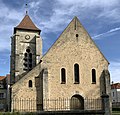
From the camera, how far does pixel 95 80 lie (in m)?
27.7

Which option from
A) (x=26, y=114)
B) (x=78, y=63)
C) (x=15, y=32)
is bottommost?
(x=26, y=114)

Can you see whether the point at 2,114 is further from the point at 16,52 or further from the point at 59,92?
the point at 16,52

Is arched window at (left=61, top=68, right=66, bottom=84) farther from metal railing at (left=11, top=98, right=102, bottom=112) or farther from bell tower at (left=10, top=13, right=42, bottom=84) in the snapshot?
bell tower at (left=10, top=13, right=42, bottom=84)

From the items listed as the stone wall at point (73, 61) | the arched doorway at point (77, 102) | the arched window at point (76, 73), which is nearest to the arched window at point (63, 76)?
the stone wall at point (73, 61)

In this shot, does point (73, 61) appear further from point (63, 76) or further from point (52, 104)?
point (52, 104)

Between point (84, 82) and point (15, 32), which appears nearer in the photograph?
point (84, 82)

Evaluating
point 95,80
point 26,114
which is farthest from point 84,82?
point 26,114

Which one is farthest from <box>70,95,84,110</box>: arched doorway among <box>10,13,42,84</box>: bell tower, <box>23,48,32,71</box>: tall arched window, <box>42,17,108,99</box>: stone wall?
<box>23,48,32,71</box>: tall arched window

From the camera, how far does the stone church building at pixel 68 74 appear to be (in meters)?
25.4

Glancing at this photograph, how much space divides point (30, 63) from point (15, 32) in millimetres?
6564

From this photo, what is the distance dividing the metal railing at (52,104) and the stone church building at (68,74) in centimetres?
11

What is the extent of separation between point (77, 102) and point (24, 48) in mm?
19197

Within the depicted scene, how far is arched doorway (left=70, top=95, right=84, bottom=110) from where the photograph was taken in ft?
87.5

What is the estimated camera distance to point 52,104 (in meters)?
25.5
